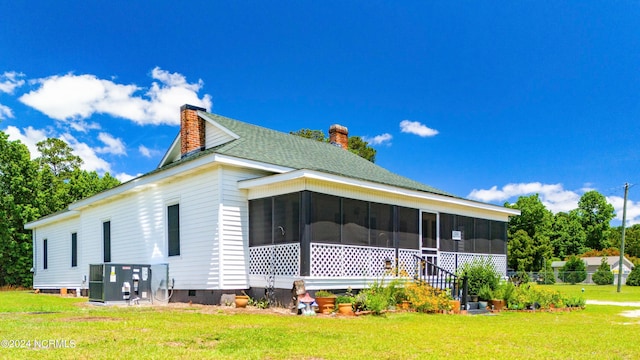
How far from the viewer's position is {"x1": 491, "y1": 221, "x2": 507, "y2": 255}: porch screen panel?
2302 centimetres

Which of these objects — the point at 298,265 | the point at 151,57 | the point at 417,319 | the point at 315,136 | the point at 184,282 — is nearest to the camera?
the point at 417,319

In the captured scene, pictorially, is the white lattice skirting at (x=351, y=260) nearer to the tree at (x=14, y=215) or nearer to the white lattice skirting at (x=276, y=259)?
the white lattice skirting at (x=276, y=259)

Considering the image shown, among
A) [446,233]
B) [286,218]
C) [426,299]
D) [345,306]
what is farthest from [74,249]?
[426,299]

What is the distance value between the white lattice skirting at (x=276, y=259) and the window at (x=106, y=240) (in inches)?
347

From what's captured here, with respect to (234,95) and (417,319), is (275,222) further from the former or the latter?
(234,95)

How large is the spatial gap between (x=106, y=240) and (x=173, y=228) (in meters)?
6.04

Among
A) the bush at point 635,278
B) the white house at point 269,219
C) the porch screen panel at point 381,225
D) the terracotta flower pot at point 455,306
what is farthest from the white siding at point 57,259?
the bush at point 635,278

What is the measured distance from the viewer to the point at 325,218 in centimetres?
1556

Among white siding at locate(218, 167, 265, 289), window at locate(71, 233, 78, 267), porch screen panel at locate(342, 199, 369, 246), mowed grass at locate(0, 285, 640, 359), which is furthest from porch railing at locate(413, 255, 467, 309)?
window at locate(71, 233, 78, 267)

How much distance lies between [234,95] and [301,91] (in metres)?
4.07

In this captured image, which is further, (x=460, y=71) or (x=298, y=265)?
(x=460, y=71)

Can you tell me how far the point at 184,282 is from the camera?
56.7 ft

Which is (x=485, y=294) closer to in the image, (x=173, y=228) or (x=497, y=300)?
(x=497, y=300)

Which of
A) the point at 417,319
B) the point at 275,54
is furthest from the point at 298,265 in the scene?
the point at 275,54
